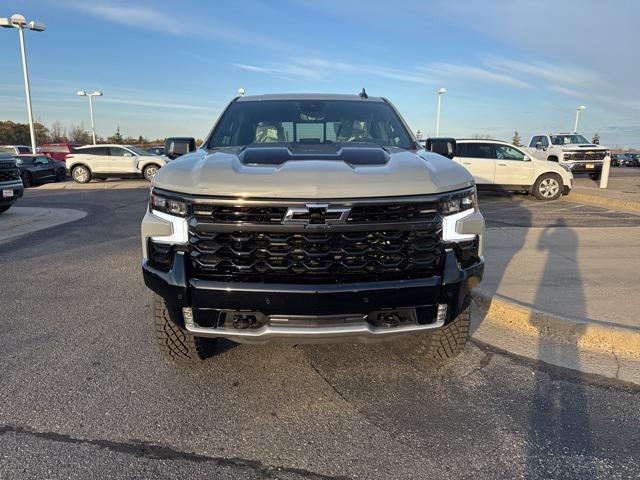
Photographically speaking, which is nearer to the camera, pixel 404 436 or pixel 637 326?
pixel 404 436

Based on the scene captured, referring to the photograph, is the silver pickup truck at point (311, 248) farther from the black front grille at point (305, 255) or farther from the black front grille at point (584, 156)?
the black front grille at point (584, 156)

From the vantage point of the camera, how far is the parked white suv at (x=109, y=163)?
2231 centimetres

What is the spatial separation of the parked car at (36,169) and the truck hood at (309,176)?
21704 millimetres

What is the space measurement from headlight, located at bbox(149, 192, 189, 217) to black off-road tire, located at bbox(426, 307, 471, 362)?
1860 millimetres

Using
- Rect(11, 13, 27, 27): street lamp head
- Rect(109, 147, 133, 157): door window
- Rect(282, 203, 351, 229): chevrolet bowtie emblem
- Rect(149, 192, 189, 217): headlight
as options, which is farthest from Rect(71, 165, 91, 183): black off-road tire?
Rect(282, 203, 351, 229): chevrolet bowtie emblem

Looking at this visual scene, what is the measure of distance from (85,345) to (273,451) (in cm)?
212

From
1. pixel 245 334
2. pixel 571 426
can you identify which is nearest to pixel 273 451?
pixel 245 334

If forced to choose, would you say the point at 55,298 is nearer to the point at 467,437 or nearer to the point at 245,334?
the point at 245,334

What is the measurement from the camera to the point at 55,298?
5.06 metres

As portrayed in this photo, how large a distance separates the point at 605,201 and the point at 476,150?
401 cm

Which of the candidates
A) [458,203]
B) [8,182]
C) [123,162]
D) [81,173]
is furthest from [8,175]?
[81,173]

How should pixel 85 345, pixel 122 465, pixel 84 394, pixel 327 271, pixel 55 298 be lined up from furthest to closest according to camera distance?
pixel 55 298
pixel 85 345
pixel 84 394
pixel 327 271
pixel 122 465

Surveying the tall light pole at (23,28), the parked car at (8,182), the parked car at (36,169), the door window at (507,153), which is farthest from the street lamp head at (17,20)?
the door window at (507,153)

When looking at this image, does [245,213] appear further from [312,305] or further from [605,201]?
[605,201]
